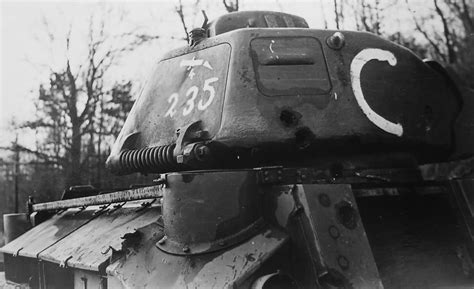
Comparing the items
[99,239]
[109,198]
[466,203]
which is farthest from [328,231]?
[109,198]

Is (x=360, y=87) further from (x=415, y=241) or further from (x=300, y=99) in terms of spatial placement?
(x=415, y=241)

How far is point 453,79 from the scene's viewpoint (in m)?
5.33

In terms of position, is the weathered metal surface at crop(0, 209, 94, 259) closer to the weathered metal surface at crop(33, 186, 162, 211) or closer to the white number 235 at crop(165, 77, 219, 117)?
the weathered metal surface at crop(33, 186, 162, 211)

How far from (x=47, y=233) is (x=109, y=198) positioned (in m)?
1.69

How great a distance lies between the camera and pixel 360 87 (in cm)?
467

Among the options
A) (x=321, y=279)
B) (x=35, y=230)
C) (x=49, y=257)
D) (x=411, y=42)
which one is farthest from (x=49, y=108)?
(x=321, y=279)

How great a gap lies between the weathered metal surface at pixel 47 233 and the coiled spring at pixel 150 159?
40.6 inches

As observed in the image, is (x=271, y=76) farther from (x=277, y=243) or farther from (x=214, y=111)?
(x=277, y=243)

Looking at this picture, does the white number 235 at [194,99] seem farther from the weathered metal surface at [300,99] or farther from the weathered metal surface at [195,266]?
the weathered metal surface at [195,266]

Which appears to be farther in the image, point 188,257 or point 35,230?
point 35,230

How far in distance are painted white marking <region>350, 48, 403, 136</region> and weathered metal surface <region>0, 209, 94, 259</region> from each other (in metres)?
2.78

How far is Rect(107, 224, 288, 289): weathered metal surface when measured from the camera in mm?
3338

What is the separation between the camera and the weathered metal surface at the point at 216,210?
360cm

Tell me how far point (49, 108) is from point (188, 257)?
63.4 ft
